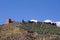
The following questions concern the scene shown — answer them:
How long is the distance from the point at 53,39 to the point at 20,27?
20.6 ft

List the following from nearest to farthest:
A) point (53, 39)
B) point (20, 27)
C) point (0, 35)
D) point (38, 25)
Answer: point (53, 39), point (0, 35), point (20, 27), point (38, 25)

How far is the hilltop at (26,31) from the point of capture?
103ft

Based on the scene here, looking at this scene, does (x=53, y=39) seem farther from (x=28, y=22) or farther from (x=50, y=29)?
(x=28, y=22)

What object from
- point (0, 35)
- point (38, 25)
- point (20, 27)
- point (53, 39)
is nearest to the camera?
point (53, 39)

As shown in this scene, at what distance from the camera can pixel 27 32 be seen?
33594 mm

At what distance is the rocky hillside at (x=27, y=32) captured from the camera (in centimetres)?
3144

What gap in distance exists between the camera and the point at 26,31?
3384 cm

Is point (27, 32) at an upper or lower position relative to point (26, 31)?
lower

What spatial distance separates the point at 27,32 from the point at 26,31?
0.30 meters

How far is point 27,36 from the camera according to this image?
104 feet

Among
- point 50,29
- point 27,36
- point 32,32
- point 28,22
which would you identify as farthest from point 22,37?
point 28,22

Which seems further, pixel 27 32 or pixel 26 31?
pixel 26 31

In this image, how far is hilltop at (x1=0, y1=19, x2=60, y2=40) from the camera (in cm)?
3146

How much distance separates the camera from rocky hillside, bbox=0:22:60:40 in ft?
103
